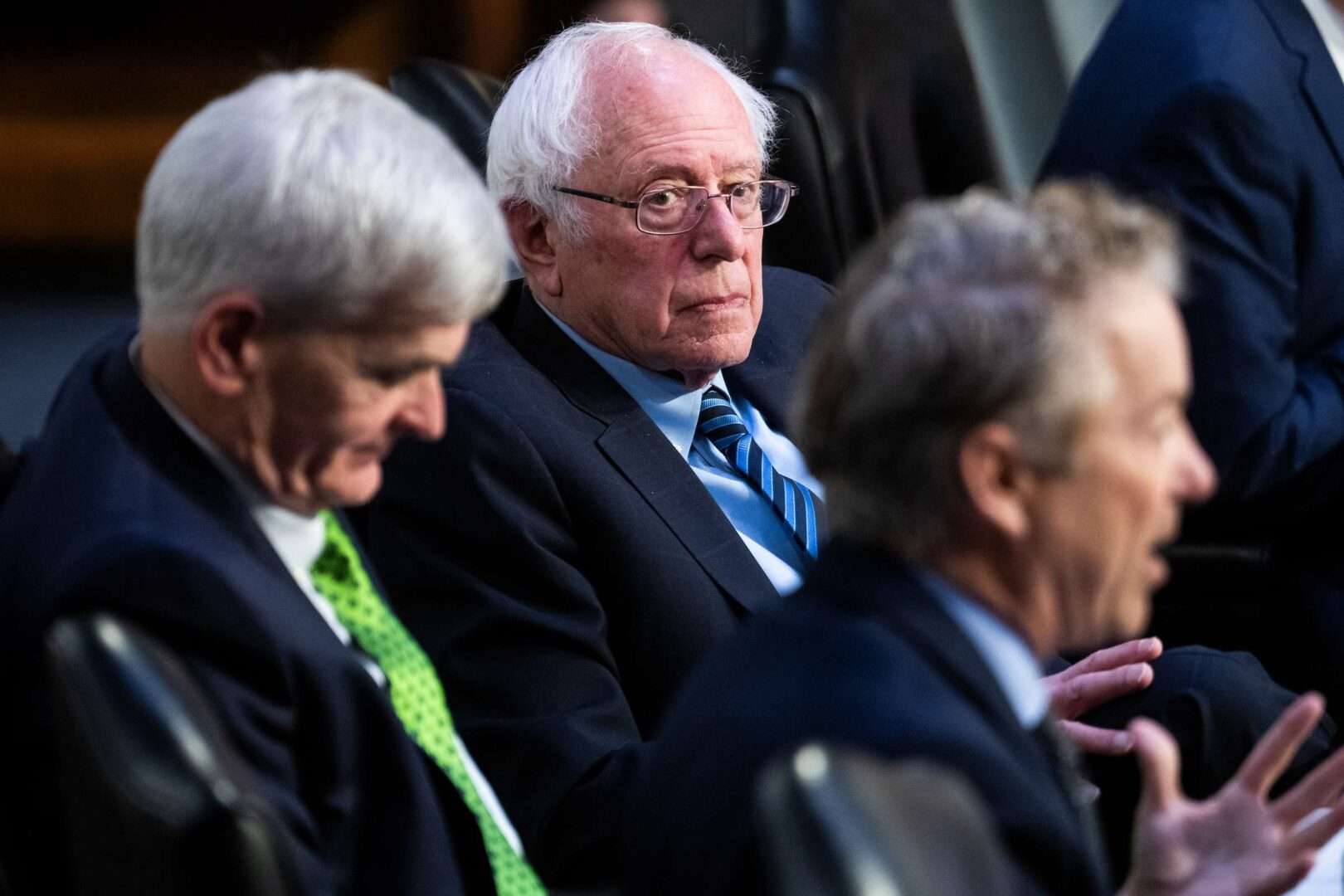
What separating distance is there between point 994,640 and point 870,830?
1.25ft

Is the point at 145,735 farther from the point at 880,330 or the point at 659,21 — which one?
the point at 659,21

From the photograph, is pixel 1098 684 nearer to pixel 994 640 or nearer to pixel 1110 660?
pixel 1110 660

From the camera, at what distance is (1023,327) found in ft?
4.18

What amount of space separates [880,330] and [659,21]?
3.35 meters

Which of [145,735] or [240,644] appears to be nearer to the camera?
[145,735]

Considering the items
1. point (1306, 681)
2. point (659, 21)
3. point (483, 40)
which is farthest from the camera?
point (483, 40)

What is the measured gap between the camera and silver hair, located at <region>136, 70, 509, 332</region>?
1474 mm

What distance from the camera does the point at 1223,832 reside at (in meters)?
1.42

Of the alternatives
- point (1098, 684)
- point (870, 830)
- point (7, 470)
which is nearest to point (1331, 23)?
point (1098, 684)

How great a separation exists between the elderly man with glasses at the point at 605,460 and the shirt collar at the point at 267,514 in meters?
0.40

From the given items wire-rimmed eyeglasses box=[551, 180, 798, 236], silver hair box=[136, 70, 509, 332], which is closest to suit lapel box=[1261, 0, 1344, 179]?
wire-rimmed eyeglasses box=[551, 180, 798, 236]

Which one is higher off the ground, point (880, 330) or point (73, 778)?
point (880, 330)

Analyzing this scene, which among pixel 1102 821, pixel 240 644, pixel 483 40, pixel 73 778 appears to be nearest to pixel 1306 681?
pixel 1102 821

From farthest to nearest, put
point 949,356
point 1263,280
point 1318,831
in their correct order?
point 1263,280 < point 1318,831 < point 949,356
